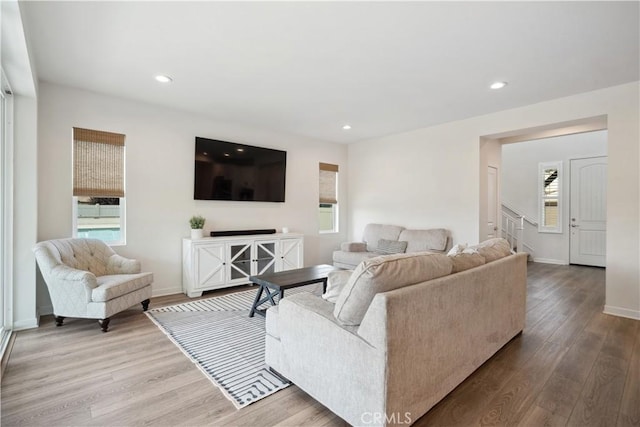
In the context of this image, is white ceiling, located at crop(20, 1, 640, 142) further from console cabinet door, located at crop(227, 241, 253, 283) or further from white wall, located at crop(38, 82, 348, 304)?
console cabinet door, located at crop(227, 241, 253, 283)

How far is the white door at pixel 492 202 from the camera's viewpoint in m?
4.92

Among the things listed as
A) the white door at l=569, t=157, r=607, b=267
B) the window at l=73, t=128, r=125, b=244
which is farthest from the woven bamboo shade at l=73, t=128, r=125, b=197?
the white door at l=569, t=157, r=607, b=267

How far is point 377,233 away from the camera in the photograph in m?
5.46

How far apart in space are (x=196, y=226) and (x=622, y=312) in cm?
512

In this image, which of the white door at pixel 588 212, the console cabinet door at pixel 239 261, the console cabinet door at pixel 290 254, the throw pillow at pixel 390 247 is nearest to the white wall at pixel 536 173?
the white door at pixel 588 212

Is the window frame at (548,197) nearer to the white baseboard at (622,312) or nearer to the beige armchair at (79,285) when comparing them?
A: the white baseboard at (622,312)

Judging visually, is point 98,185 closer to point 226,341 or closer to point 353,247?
point 226,341

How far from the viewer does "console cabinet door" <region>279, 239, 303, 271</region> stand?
16.0ft

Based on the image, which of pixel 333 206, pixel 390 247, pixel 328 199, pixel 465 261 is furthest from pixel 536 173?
pixel 465 261

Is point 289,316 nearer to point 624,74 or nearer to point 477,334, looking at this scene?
point 477,334

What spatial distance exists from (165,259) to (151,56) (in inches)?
99.3

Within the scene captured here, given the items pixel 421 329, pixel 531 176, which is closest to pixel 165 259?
pixel 421 329

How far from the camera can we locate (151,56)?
8.91 feet

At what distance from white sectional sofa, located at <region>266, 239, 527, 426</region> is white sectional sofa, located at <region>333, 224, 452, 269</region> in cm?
253
